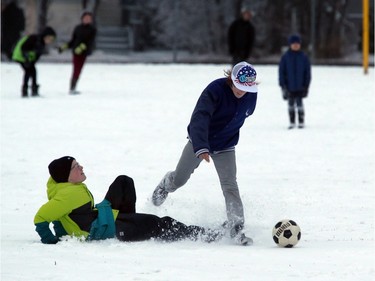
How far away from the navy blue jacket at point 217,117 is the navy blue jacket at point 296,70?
746cm

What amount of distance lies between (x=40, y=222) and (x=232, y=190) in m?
1.57

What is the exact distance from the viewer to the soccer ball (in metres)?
7.75

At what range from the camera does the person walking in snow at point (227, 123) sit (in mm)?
7801

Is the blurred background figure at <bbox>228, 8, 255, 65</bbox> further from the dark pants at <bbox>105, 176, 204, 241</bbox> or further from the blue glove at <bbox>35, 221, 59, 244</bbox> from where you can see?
the blue glove at <bbox>35, 221, 59, 244</bbox>

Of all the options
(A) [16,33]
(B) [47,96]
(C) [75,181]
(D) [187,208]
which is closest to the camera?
(C) [75,181]

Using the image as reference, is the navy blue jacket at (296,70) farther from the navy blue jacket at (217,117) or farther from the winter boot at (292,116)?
the navy blue jacket at (217,117)

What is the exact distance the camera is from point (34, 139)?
1445 centimetres

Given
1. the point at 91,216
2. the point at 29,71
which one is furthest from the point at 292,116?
the point at 91,216

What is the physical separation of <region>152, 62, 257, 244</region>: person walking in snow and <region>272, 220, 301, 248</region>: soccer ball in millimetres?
270

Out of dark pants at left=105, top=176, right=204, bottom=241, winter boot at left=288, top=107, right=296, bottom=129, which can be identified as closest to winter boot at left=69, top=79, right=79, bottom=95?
winter boot at left=288, top=107, right=296, bottom=129

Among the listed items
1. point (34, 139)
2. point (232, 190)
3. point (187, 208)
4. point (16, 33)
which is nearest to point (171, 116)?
point (34, 139)

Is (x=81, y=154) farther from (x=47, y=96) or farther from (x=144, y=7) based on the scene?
(x=144, y=7)

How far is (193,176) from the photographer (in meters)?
12.0

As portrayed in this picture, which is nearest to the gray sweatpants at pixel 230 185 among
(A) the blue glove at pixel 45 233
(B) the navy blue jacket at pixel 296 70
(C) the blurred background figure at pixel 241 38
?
(A) the blue glove at pixel 45 233
